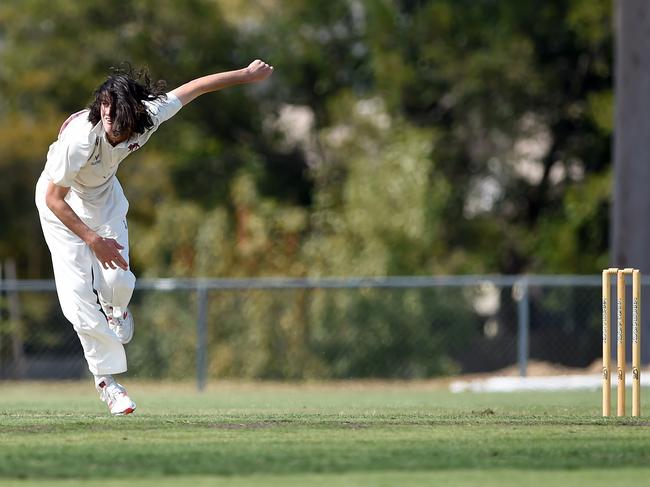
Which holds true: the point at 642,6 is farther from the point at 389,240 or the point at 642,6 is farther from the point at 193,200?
the point at 193,200

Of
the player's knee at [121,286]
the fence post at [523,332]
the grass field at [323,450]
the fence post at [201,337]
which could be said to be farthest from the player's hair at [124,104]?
the fence post at [523,332]

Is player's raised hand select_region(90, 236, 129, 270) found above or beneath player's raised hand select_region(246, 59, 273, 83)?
beneath

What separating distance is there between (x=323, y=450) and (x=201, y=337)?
41.3ft

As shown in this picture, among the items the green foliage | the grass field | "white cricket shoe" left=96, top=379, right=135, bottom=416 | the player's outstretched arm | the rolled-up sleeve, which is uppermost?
the green foliage

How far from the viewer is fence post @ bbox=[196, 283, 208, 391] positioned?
729 inches

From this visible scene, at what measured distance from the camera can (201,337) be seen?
18.9 m

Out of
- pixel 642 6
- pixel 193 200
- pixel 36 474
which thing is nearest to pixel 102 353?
pixel 36 474

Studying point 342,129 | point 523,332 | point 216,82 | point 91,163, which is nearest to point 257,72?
point 216,82

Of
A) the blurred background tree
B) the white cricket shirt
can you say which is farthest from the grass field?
the blurred background tree

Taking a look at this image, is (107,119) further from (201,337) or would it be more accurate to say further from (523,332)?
(523,332)

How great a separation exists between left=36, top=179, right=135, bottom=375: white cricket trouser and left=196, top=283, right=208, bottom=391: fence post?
10021 millimetres

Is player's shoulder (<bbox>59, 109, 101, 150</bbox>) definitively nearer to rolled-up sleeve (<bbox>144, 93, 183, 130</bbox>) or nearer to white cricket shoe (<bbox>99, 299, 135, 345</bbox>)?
rolled-up sleeve (<bbox>144, 93, 183, 130</bbox>)

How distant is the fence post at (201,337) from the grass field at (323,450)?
32.6 ft

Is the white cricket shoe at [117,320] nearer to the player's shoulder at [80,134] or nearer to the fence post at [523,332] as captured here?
the player's shoulder at [80,134]
